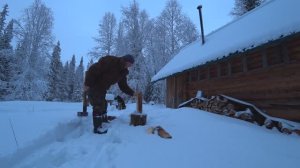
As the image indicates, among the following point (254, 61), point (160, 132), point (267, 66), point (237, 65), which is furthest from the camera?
point (237, 65)

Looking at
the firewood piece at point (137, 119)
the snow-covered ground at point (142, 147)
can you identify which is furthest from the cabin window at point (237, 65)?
the firewood piece at point (137, 119)

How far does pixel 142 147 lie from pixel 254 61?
15.7ft

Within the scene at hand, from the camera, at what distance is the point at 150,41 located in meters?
22.2

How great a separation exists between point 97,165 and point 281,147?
2.77 meters

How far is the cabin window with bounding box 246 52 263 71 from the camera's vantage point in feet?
22.0

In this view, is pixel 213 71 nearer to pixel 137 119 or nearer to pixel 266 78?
pixel 266 78

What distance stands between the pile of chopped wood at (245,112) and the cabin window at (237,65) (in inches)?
36.4

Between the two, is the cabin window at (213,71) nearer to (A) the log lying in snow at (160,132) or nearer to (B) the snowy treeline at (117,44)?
(A) the log lying in snow at (160,132)

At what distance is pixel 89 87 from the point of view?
4.99 metres

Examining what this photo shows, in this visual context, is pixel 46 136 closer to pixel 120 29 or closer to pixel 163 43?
pixel 163 43

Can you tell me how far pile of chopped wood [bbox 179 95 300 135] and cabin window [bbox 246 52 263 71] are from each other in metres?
1.06

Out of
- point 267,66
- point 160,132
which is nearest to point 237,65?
point 267,66

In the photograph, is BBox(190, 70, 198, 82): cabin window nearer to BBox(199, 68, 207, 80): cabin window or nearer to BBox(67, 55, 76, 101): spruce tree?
BBox(199, 68, 207, 80): cabin window

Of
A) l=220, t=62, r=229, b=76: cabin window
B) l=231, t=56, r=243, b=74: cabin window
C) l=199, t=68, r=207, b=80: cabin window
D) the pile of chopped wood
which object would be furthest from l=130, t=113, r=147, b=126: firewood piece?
l=199, t=68, r=207, b=80: cabin window
